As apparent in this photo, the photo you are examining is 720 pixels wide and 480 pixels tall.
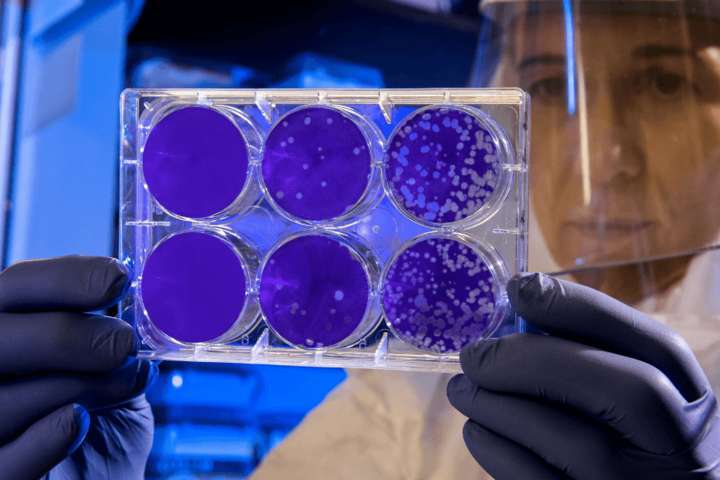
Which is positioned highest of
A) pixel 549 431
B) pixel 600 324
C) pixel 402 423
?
pixel 600 324

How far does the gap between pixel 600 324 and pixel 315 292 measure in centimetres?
38

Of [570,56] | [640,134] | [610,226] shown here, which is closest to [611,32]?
[570,56]

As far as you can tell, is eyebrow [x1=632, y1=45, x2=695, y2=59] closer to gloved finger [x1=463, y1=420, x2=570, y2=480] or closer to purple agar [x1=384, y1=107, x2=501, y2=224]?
purple agar [x1=384, y1=107, x2=501, y2=224]

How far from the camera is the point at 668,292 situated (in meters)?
1.25

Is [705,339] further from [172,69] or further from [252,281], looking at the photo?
[172,69]

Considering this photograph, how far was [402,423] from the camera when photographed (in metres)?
1.28

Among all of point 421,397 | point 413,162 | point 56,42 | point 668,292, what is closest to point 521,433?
point 413,162

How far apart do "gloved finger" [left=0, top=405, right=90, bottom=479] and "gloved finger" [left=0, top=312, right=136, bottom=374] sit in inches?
2.7

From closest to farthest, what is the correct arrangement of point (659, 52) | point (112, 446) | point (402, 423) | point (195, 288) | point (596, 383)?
point (596, 383), point (195, 288), point (112, 446), point (659, 52), point (402, 423)

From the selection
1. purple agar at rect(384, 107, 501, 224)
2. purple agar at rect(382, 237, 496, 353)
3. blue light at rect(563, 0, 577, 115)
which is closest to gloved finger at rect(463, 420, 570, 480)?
purple agar at rect(382, 237, 496, 353)

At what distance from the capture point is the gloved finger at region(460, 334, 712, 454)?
748mm

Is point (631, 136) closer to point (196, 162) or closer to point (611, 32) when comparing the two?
point (611, 32)

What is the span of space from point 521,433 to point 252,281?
430mm

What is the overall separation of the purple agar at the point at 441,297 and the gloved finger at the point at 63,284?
0.39m
